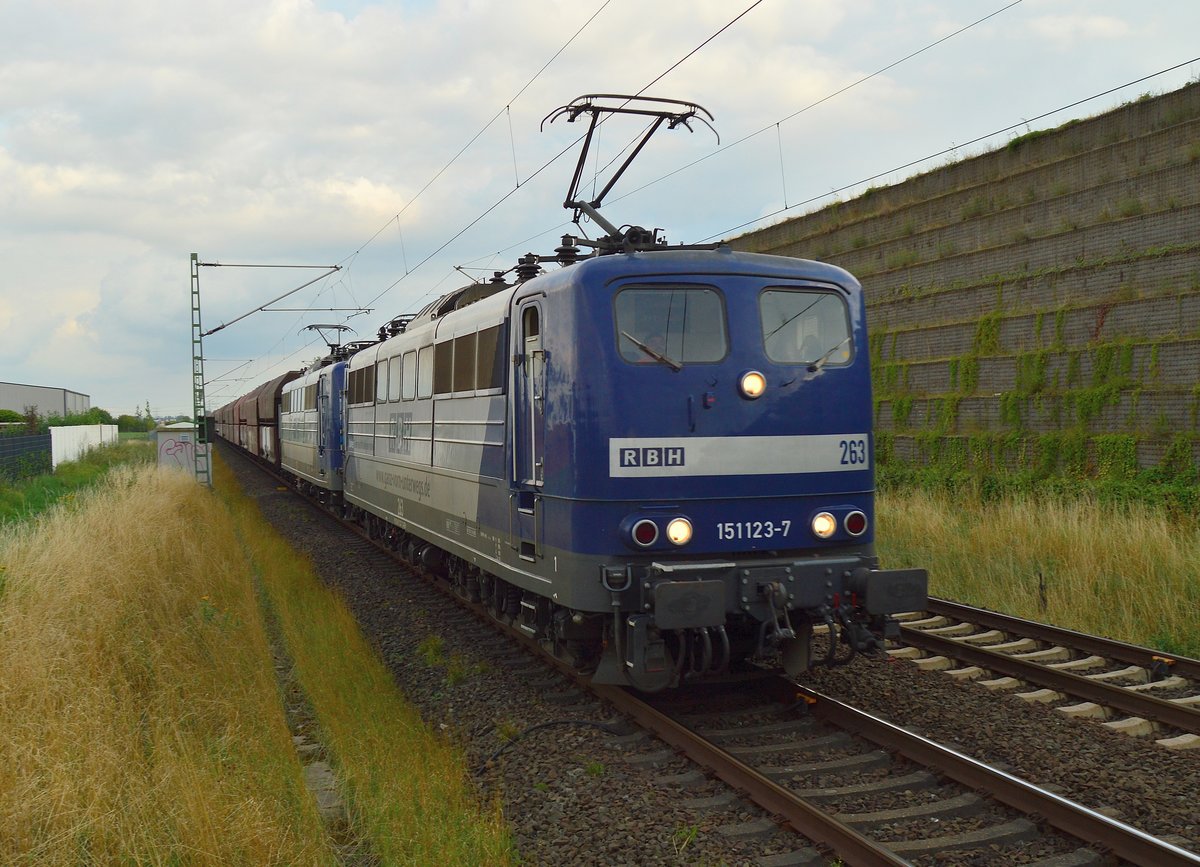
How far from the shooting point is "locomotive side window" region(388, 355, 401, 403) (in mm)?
12086

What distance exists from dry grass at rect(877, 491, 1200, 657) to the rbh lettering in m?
4.69

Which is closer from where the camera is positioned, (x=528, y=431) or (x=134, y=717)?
(x=134, y=717)

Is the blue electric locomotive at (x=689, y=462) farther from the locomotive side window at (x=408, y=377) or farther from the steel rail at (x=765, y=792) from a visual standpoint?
the locomotive side window at (x=408, y=377)

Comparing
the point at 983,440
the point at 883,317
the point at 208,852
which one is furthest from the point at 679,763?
the point at 883,317

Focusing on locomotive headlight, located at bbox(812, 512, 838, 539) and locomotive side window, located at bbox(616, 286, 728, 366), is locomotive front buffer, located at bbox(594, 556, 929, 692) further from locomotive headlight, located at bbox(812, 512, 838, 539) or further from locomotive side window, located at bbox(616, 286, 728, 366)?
locomotive side window, located at bbox(616, 286, 728, 366)

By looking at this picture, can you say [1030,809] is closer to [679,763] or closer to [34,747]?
[679,763]

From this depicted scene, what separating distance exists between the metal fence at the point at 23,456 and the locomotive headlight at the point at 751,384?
68.2ft

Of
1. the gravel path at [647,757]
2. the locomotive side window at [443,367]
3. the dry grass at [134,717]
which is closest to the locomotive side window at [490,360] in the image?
the locomotive side window at [443,367]

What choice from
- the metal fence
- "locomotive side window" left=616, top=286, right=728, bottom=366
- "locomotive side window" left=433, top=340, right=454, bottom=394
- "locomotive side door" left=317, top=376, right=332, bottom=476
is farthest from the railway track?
the metal fence

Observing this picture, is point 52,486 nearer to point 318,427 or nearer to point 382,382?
point 318,427

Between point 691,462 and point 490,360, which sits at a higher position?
point 490,360

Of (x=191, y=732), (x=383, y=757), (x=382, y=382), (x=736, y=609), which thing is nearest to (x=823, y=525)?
(x=736, y=609)

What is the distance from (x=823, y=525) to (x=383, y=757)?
3.27 metres

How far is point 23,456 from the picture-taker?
26.3 meters
